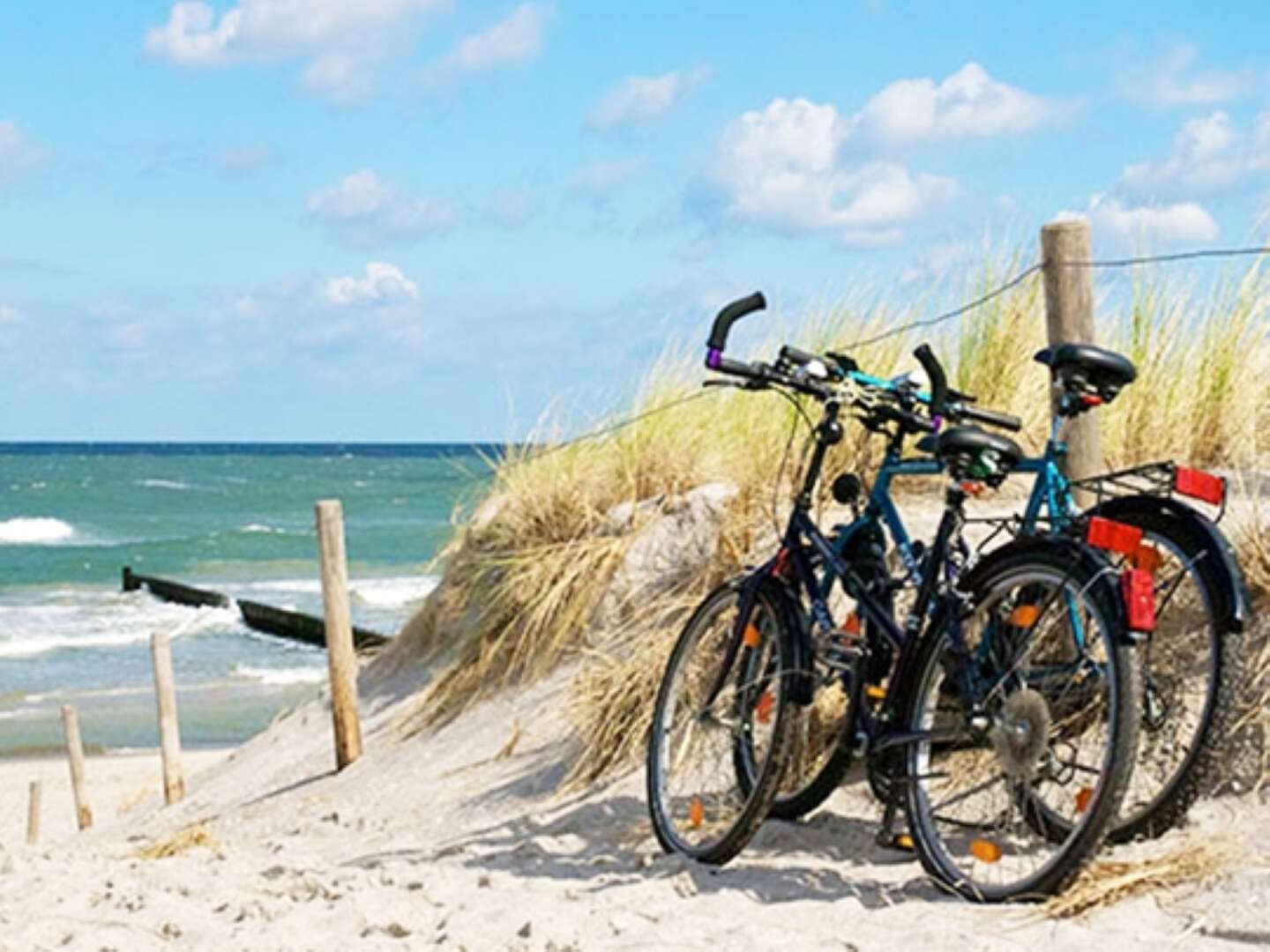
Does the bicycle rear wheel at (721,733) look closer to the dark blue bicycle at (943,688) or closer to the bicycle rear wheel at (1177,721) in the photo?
the dark blue bicycle at (943,688)

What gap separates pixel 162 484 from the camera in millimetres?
76000

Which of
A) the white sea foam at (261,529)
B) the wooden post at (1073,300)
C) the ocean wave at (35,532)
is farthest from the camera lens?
the ocean wave at (35,532)

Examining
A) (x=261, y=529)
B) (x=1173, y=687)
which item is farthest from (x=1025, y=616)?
(x=261, y=529)

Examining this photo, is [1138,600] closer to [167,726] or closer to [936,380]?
[936,380]

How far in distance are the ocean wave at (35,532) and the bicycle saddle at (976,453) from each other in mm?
47305

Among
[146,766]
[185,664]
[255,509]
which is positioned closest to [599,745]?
[146,766]

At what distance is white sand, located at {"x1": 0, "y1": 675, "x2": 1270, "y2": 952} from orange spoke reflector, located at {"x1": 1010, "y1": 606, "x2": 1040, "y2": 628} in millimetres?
696

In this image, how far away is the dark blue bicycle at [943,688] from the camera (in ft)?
15.1

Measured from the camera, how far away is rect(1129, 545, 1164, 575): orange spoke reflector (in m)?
5.02

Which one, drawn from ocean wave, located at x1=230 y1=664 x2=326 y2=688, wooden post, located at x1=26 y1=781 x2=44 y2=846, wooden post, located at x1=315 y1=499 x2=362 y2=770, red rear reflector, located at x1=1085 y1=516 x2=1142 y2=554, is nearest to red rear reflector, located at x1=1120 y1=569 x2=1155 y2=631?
red rear reflector, located at x1=1085 y1=516 x2=1142 y2=554

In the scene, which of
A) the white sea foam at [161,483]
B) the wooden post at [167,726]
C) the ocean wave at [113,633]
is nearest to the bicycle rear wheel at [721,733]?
the wooden post at [167,726]

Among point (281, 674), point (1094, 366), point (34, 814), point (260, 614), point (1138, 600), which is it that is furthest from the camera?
point (260, 614)

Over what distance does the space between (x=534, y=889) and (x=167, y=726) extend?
7.61 meters

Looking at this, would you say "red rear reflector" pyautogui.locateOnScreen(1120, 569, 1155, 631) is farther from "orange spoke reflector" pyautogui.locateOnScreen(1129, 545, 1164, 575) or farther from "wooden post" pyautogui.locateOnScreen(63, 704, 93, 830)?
"wooden post" pyautogui.locateOnScreen(63, 704, 93, 830)
